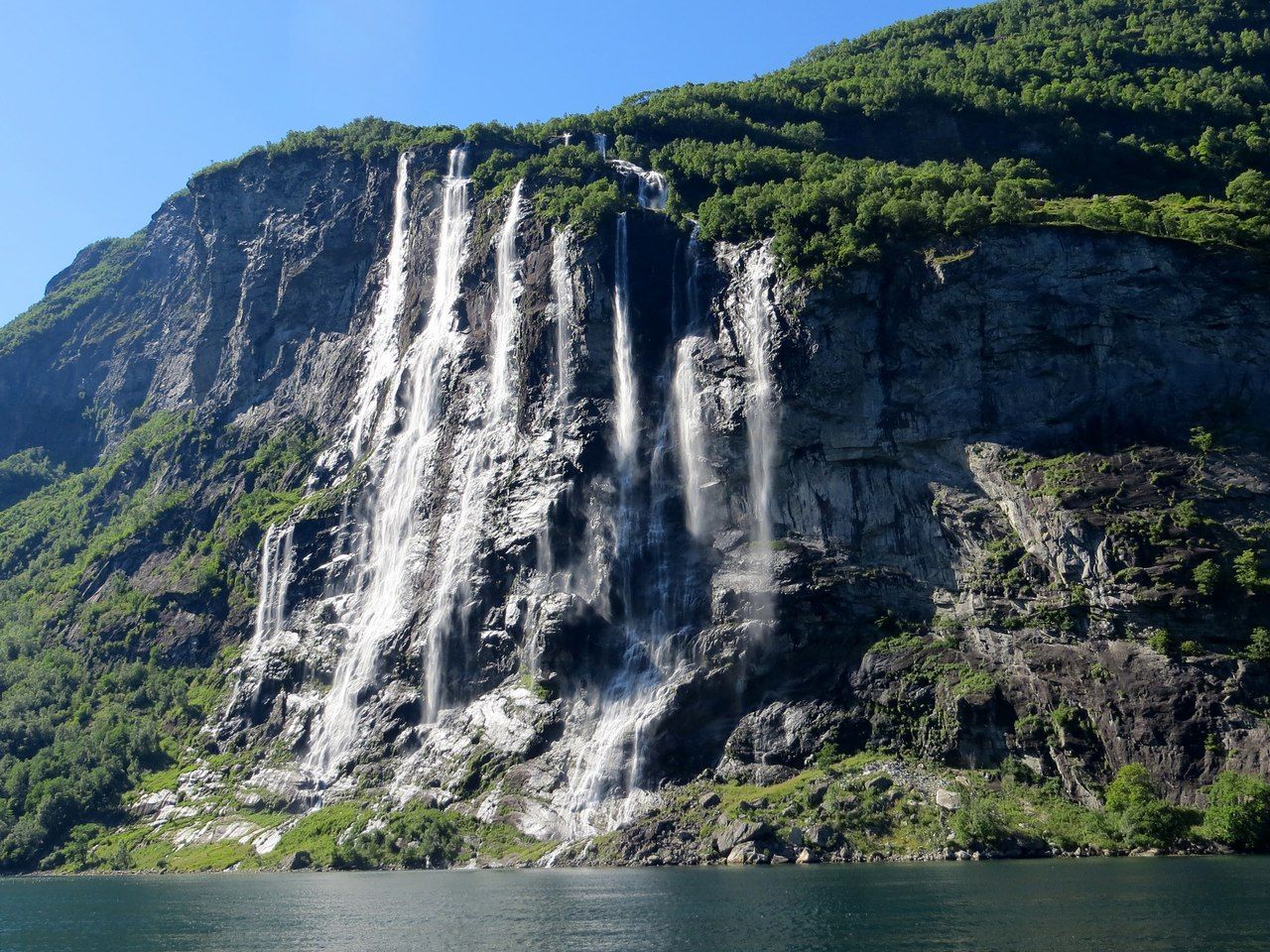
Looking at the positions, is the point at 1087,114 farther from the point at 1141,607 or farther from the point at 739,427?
the point at 1141,607

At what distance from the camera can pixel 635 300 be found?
88.1 m

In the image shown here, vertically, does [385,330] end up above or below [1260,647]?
above

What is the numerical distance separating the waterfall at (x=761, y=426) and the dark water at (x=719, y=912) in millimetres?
22221

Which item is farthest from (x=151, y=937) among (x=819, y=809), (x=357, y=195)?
(x=357, y=195)

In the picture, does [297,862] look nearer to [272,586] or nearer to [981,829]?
[272,586]

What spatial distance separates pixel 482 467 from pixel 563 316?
13.2 metres

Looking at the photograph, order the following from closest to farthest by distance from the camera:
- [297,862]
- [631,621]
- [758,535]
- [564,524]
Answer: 1. [297,862]
2. [758,535]
3. [631,621]
4. [564,524]

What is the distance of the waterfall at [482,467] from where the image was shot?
268ft

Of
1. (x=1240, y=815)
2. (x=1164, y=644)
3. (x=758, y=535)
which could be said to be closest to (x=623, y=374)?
(x=758, y=535)

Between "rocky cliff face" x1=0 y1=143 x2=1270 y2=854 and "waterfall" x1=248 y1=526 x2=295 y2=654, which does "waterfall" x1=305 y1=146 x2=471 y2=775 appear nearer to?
"rocky cliff face" x1=0 y1=143 x2=1270 y2=854

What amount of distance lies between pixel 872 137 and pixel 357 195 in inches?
2114

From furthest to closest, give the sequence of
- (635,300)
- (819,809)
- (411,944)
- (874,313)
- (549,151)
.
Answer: (549,151) → (635,300) → (874,313) → (819,809) → (411,944)

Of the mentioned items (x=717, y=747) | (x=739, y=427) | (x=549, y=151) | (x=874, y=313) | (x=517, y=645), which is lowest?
(x=717, y=747)

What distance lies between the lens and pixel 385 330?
111 m
